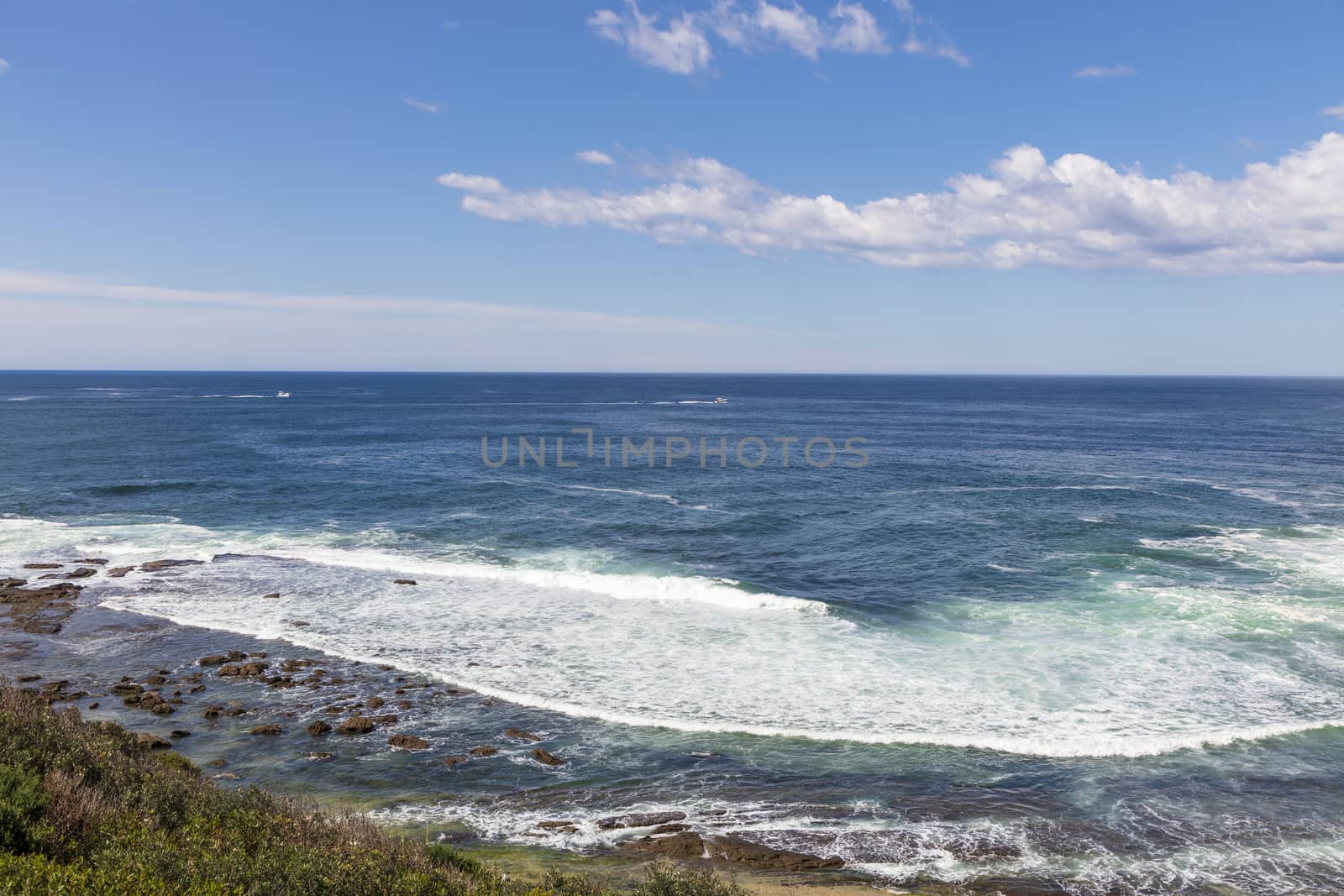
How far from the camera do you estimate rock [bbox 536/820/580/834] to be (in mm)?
17781

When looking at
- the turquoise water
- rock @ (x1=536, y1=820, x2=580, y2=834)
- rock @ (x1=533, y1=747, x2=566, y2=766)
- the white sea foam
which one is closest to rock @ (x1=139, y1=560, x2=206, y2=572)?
the white sea foam

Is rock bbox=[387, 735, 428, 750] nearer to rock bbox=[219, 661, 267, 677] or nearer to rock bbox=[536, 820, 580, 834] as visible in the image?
rock bbox=[536, 820, 580, 834]

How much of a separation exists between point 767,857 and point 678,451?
2836 inches

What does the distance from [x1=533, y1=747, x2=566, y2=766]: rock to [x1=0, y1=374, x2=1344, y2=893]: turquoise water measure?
497mm

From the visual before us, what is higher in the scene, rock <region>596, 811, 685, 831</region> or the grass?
the grass

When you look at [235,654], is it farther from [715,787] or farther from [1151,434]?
[1151,434]

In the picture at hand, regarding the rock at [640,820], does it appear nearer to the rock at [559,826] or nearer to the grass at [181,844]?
the rock at [559,826]

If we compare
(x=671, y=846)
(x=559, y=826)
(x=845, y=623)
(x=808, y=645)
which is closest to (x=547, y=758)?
(x=559, y=826)

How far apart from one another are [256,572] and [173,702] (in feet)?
52.0

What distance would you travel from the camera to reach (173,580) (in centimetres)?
3781

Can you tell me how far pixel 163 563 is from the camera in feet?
132

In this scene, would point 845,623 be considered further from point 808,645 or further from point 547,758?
point 547,758

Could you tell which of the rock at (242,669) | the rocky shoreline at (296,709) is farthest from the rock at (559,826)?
the rock at (242,669)

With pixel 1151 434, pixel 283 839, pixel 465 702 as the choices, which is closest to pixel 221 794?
pixel 283 839
